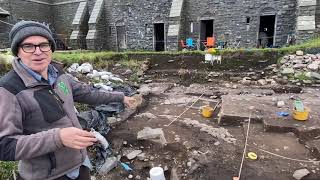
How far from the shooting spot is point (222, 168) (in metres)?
3.78

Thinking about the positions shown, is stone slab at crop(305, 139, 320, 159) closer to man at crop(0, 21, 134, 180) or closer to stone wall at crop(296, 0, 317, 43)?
man at crop(0, 21, 134, 180)

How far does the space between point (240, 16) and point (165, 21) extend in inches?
185

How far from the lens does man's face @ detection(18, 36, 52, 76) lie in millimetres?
1808

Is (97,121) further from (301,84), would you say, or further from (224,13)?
(224,13)

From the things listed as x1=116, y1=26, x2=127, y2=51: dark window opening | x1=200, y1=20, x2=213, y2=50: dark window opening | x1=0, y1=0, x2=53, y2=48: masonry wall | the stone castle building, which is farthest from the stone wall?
x1=0, y1=0, x2=53, y2=48: masonry wall

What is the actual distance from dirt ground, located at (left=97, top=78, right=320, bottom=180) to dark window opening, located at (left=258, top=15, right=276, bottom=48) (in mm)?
10780

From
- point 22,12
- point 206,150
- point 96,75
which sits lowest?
point 206,150

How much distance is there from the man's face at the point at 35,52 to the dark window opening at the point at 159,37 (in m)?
16.8

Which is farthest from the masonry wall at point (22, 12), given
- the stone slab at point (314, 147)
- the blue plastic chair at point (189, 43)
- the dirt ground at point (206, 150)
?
the stone slab at point (314, 147)

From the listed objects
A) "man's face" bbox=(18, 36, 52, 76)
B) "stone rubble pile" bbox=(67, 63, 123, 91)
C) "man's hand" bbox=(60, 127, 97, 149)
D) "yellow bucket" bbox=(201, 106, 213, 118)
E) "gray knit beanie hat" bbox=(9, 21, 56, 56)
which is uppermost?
"gray knit beanie hat" bbox=(9, 21, 56, 56)

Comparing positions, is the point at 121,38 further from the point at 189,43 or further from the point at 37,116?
the point at 37,116

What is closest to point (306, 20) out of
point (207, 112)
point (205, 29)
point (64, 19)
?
point (205, 29)

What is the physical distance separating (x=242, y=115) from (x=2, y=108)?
173 inches

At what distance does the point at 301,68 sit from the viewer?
8484mm
